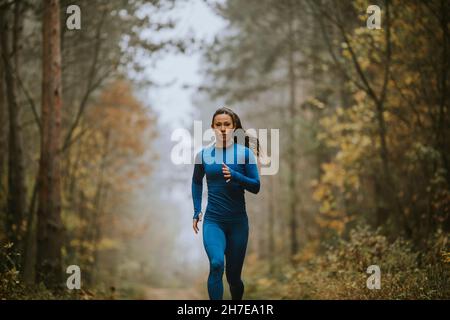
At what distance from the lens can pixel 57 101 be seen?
28.6ft

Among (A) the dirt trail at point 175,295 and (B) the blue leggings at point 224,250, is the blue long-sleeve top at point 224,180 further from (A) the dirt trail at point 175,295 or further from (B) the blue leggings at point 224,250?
(A) the dirt trail at point 175,295

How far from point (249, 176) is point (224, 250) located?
0.88 meters

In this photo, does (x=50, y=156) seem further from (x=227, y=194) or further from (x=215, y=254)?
(x=215, y=254)

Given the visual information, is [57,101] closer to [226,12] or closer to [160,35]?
[160,35]

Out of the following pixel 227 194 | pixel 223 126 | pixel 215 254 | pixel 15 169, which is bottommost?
pixel 215 254

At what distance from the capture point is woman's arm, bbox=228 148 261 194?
5309 millimetres

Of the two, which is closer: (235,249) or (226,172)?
(226,172)

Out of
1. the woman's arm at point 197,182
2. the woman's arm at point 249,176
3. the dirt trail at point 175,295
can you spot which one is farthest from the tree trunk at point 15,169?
the woman's arm at point 249,176

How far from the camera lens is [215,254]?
528 cm

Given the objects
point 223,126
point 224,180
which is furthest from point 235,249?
point 223,126

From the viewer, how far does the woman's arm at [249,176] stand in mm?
5309

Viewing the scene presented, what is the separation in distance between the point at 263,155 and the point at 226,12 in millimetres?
12837

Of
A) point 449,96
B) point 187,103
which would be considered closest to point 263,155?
point 449,96

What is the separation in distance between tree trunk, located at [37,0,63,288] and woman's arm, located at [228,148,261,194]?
4455mm
